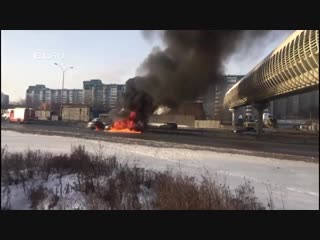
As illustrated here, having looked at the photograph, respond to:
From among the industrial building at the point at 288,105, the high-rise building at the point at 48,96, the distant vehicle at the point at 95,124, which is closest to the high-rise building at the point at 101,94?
the high-rise building at the point at 48,96

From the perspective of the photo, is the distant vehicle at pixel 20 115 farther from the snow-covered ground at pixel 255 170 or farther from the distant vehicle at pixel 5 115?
the snow-covered ground at pixel 255 170

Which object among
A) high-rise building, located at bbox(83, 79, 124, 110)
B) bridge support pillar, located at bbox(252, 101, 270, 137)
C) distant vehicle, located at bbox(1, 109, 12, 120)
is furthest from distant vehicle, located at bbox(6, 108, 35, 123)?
bridge support pillar, located at bbox(252, 101, 270, 137)

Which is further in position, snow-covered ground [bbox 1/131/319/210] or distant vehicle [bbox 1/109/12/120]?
snow-covered ground [bbox 1/131/319/210]

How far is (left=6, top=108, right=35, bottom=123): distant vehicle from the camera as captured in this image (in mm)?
4113

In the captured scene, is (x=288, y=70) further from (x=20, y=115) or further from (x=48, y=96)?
(x=20, y=115)

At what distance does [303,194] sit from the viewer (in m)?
4.52

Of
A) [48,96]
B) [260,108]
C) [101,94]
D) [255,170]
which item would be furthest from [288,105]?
[48,96]

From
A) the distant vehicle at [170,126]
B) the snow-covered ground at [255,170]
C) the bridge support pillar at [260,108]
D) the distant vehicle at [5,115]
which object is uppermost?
the bridge support pillar at [260,108]

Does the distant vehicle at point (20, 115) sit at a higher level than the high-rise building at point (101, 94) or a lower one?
lower

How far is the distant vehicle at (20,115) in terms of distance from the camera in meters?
4.11

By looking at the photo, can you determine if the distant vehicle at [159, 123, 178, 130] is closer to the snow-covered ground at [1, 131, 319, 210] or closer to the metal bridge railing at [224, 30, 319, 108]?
the snow-covered ground at [1, 131, 319, 210]

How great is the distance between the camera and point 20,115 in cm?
429

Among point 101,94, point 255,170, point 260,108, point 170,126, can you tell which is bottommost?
point 255,170

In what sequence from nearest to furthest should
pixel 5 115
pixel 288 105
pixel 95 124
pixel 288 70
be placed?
pixel 288 70 < pixel 5 115 < pixel 288 105 < pixel 95 124
